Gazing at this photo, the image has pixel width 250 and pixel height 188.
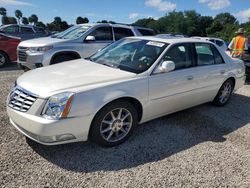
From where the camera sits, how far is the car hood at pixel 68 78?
2.92 m

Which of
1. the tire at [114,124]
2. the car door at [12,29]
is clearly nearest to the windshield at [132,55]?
the tire at [114,124]

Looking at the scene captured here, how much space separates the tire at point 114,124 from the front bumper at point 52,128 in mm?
172

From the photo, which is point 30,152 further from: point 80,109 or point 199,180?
point 199,180

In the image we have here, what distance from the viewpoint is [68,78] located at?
322 centimetres

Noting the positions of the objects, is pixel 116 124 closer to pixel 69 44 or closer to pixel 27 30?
pixel 69 44

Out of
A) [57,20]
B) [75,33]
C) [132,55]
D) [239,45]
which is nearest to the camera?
[132,55]

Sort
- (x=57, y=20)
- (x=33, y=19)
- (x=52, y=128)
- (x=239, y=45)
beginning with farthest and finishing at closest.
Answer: (x=33, y=19) < (x=57, y=20) < (x=239, y=45) < (x=52, y=128)

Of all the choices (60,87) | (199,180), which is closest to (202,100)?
(199,180)

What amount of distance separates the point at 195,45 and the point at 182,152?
2178 millimetres

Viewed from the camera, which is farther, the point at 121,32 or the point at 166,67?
the point at 121,32

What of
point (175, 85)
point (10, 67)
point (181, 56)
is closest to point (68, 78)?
point (175, 85)

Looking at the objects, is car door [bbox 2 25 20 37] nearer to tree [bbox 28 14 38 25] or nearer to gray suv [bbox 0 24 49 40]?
gray suv [bbox 0 24 49 40]

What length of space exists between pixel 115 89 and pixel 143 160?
1039mm

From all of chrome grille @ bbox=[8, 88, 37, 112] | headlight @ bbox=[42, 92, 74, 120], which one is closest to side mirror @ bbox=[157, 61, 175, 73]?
headlight @ bbox=[42, 92, 74, 120]
